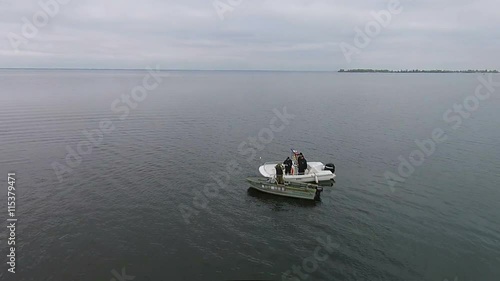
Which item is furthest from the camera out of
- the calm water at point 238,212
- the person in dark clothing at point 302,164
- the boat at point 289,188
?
the person in dark clothing at point 302,164

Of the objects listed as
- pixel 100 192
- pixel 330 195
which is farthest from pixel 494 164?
pixel 100 192

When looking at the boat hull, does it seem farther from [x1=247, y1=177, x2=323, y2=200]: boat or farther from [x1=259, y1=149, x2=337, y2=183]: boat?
[x1=247, y1=177, x2=323, y2=200]: boat

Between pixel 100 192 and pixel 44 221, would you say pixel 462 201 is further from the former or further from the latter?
pixel 44 221

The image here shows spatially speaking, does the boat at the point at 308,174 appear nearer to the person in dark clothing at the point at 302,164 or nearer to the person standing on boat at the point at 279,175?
the person in dark clothing at the point at 302,164

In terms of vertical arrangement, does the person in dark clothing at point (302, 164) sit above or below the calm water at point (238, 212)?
above

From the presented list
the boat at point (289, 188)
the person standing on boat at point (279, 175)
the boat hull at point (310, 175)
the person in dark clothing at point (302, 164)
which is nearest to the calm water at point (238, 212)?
the boat at point (289, 188)

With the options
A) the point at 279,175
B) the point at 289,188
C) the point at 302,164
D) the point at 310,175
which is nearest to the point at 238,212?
the point at 289,188

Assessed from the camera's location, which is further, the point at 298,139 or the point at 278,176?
the point at 298,139

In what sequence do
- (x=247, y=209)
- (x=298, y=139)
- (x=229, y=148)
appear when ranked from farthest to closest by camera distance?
(x=298, y=139), (x=229, y=148), (x=247, y=209)

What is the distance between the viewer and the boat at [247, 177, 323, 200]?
3100 cm

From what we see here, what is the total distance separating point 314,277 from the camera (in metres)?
20.6

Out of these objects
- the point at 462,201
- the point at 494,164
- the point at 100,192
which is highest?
the point at 494,164

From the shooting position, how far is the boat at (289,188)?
102 feet

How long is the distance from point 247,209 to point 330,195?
8.14 meters
